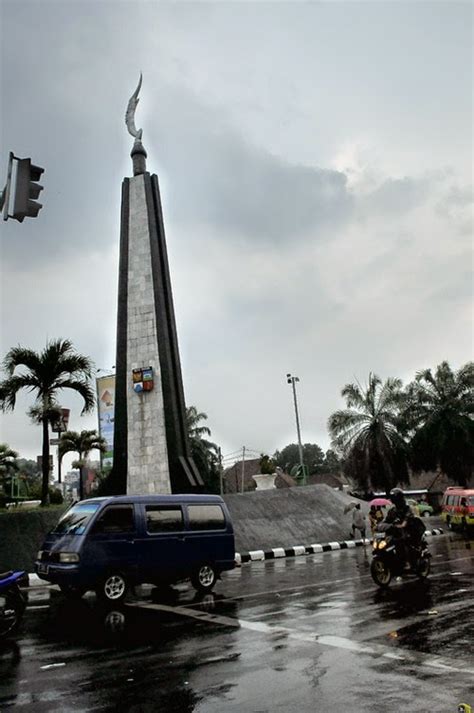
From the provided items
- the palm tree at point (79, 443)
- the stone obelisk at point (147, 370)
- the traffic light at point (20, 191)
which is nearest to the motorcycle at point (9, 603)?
the traffic light at point (20, 191)

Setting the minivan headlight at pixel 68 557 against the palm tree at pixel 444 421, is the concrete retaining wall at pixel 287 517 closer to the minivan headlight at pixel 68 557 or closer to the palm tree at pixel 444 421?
the minivan headlight at pixel 68 557

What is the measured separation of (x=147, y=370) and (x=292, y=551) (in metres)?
8.14

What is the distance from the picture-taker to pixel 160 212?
23.9 m

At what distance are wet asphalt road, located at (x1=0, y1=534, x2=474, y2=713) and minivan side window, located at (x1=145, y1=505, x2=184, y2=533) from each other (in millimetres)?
1237

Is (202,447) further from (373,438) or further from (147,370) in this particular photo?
(147,370)

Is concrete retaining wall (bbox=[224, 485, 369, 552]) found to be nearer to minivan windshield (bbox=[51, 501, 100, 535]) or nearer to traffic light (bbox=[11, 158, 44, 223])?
minivan windshield (bbox=[51, 501, 100, 535])

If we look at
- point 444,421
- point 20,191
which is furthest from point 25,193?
point 444,421

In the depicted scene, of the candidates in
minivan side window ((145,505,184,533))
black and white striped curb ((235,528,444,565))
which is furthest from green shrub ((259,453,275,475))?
minivan side window ((145,505,184,533))

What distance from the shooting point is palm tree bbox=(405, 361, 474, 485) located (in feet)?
133

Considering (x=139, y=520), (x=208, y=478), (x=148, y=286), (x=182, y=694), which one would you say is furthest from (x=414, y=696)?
(x=208, y=478)

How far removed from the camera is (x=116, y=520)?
10492 mm

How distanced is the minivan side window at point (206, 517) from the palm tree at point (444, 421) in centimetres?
3118

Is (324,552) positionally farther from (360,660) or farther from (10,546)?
(360,660)

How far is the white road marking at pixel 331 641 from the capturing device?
5895 mm
